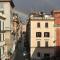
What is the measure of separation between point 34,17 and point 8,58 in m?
11.9

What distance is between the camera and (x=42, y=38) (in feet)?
227

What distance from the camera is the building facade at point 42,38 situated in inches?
2719

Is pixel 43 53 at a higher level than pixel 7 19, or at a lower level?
lower

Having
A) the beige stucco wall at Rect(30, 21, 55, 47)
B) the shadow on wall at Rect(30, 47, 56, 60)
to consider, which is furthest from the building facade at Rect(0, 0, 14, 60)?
the shadow on wall at Rect(30, 47, 56, 60)

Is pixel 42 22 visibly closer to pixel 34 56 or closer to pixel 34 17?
pixel 34 17

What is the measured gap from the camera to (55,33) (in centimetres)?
6975

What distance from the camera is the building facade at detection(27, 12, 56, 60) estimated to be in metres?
69.1

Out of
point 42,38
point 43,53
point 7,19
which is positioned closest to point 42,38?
point 42,38

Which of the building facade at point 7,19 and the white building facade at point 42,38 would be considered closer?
the building facade at point 7,19

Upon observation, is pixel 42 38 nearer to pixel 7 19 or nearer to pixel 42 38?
pixel 42 38

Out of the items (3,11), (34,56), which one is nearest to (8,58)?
(34,56)

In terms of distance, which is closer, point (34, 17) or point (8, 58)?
point (8, 58)

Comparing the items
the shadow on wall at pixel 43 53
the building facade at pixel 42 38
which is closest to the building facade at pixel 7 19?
the building facade at pixel 42 38

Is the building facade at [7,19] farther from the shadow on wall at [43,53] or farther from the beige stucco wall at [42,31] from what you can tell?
the shadow on wall at [43,53]
